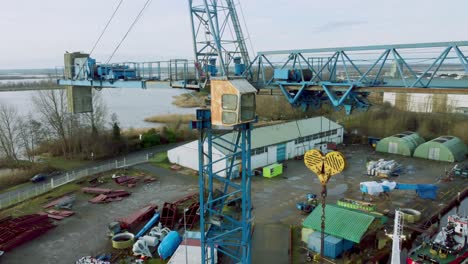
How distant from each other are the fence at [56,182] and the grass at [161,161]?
605 millimetres

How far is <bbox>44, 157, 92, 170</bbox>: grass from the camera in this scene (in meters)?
25.1

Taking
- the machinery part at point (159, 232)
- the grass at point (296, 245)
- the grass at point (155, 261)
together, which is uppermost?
the machinery part at point (159, 232)

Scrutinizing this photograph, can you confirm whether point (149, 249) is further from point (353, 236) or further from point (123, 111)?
point (123, 111)

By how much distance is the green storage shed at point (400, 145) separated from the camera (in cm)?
2689

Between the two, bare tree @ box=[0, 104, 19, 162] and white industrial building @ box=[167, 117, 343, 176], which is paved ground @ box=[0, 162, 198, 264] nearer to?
white industrial building @ box=[167, 117, 343, 176]

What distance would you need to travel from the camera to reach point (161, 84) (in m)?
12.2

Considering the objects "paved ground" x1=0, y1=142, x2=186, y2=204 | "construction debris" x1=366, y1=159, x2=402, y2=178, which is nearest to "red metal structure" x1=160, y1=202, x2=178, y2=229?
"paved ground" x1=0, y1=142, x2=186, y2=204

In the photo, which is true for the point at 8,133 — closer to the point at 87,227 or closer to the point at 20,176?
the point at 20,176

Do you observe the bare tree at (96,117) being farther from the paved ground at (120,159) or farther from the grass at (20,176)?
the grass at (20,176)

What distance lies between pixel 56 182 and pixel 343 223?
16587 mm

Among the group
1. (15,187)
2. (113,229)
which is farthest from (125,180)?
(113,229)

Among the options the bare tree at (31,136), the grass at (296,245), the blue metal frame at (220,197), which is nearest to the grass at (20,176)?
the bare tree at (31,136)

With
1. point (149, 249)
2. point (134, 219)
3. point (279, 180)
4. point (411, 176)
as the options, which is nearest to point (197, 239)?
point (149, 249)

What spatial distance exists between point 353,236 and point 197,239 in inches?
217
